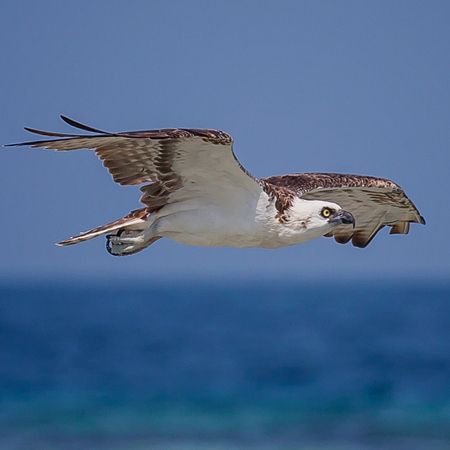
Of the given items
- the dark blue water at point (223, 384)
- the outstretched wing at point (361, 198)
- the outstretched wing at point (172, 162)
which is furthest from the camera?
the dark blue water at point (223, 384)

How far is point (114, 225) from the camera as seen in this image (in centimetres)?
1124

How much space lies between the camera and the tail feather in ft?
36.0

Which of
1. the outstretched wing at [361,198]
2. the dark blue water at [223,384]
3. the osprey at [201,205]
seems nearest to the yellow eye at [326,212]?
the osprey at [201,205]

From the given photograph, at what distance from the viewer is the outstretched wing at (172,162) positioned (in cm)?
975

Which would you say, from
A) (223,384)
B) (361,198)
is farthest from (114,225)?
(223,384)

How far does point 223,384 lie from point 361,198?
42.5m

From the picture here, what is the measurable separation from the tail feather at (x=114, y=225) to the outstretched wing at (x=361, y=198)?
75.1 inches

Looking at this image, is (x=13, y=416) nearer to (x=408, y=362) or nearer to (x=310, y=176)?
(x=408, y=362)

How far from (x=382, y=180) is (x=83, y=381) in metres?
42.7

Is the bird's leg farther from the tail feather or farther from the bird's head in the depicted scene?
the bird's head

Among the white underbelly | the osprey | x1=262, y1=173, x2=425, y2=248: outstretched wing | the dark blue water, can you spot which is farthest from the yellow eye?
the dark blue water

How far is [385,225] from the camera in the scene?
46.4ft

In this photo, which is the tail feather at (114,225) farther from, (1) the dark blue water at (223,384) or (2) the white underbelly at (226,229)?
(1) the dark blue water at (223,384)

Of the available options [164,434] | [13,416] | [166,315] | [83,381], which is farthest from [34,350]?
[166,315]
